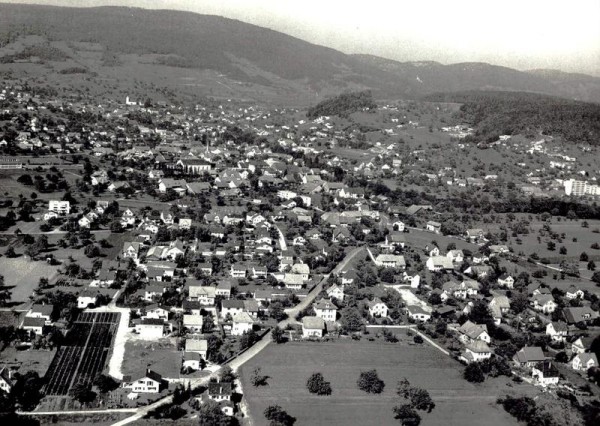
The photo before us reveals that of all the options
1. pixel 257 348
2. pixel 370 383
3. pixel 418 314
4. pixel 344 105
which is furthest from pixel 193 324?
pixel 344 105

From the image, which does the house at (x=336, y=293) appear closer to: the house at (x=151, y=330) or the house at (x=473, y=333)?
the house at (x=473, y=333)

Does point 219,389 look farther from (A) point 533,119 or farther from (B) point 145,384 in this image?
(A) point 533,119

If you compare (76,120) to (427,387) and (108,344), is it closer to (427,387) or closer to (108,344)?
(108,344)

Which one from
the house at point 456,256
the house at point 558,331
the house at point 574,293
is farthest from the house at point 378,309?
the house at point 574,293

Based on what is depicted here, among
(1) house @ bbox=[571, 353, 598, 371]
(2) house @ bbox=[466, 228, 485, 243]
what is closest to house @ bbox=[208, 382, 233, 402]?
(1) house @ bbox=[571, 353, 598, 371]

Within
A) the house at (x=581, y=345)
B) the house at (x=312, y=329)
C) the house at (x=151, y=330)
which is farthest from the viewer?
the house at (x=312, y=329)

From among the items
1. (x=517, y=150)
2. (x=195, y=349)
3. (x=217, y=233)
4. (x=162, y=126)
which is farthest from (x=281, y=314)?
(x=162, y=126)

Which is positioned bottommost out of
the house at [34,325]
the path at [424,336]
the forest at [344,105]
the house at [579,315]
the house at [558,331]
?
the house at [34,325]
